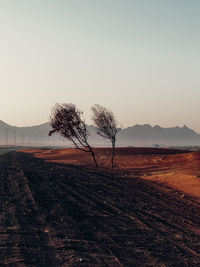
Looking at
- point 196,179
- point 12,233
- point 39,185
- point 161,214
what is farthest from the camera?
point 196,179

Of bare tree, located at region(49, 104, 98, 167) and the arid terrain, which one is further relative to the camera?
bare tree, located at region(49, 104, 98, 167)

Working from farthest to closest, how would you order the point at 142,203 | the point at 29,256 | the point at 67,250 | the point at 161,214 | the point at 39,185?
1. the point at 39,185
2. the point at 142,203
3. the point at 161,214
4. the point at 67,250
5. the point at 29,256

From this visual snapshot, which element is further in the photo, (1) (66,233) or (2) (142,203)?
(2) (142,203)

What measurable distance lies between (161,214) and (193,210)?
201 centimetres

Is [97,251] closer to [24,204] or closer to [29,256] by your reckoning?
[29,256]

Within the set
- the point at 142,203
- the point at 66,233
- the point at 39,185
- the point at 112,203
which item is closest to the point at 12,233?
the point at 66,233

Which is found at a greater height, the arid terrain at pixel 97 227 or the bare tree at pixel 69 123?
the bare tree at pixel 69 123

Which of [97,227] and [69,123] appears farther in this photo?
[69,123]

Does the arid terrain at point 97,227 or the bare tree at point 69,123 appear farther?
the bare tree at point 69,123

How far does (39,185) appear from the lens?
16875 mm

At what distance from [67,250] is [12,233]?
2.09 metres

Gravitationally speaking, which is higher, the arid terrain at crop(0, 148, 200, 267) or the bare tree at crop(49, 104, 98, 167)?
the bare tree at crop(49, 104, 98, 167)

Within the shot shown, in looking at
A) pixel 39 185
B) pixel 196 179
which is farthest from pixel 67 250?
pixel 196 179

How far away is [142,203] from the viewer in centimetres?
1253
